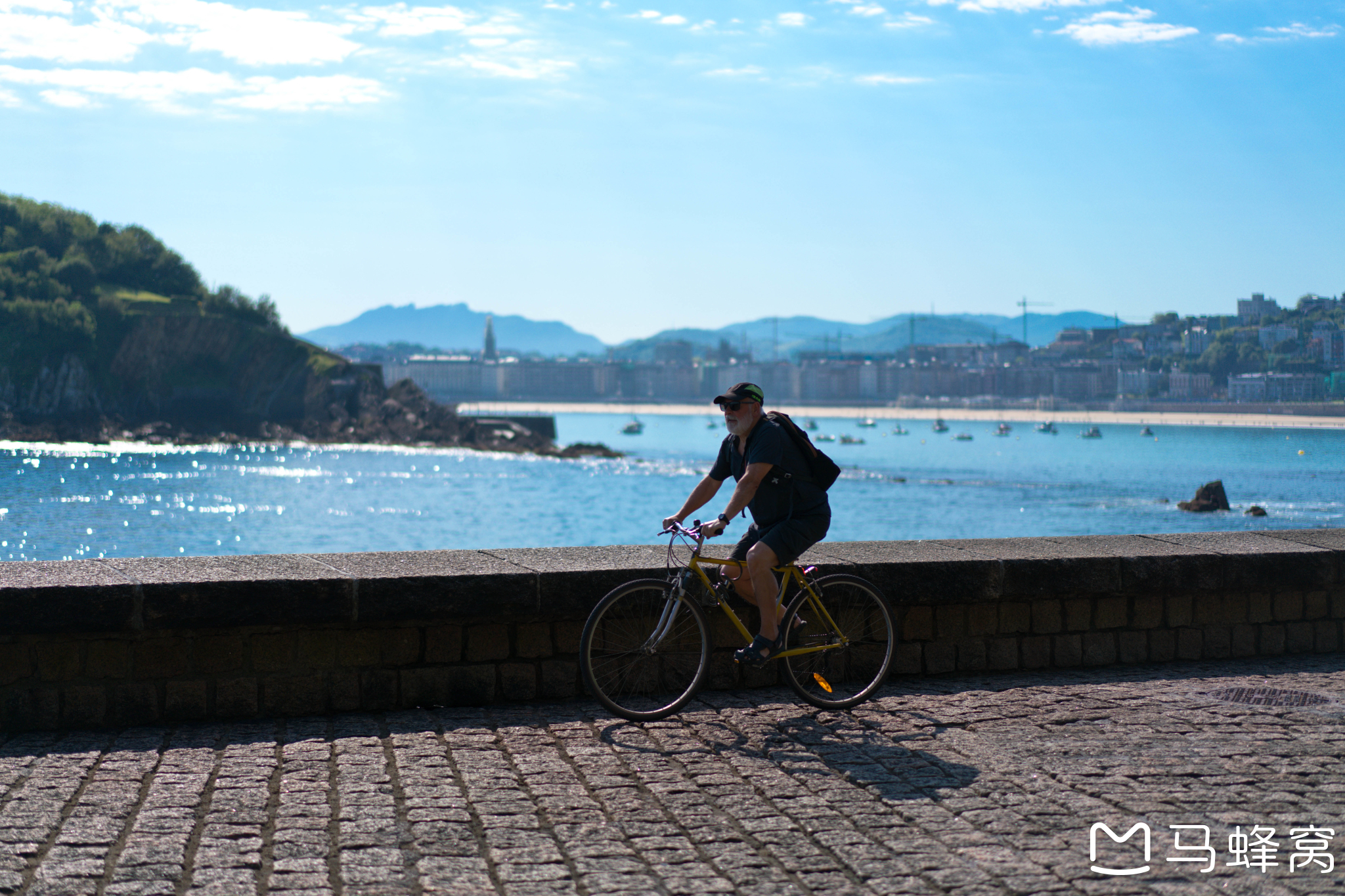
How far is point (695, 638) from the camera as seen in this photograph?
5.88m

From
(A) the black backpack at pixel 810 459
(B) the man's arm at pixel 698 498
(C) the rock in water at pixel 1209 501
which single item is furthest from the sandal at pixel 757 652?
(C) the rock in water at pixel 1209 501

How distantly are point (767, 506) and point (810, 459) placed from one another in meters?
0.32

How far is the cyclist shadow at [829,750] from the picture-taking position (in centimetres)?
485

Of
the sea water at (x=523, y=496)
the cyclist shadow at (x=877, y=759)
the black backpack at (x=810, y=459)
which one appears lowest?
the sea water at (x=523, y=496)

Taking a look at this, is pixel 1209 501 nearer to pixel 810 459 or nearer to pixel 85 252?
pixel 810 459

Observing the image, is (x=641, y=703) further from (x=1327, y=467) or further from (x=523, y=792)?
(x=1327, y=467)

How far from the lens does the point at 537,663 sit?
20.5ft

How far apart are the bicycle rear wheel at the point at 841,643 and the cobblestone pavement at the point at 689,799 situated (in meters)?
0.13

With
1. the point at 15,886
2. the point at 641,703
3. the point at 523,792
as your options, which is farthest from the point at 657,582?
the point at 15,886

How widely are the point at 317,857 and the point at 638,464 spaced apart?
12109 cm

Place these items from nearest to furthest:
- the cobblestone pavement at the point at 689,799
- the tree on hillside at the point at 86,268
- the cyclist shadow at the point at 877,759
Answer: the cobblestone pavement at the point at 689,799
the cyclist shadow at the point at 877,759
the tree on hillside at the point at 86,268

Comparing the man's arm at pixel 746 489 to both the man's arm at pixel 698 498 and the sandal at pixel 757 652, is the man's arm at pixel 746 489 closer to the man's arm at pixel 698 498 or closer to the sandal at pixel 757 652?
the man's arm at pixel 698 498

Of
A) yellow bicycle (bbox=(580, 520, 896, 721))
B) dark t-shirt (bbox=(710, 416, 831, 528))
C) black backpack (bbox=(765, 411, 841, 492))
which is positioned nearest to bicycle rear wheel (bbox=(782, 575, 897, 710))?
yellow bicycle (bbox=(580, 520, 896, 721))

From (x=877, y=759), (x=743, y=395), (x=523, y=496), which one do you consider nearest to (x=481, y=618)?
(x=743, y=395)
